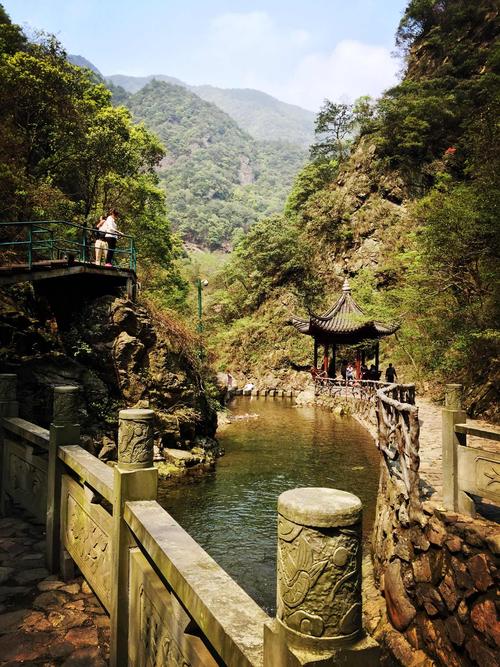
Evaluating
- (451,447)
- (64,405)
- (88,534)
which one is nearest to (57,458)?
(64,405)

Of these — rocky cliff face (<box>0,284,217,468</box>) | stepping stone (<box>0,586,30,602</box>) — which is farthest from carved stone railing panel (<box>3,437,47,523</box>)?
rocky cliff face (<box>0,284,217,468</box>)

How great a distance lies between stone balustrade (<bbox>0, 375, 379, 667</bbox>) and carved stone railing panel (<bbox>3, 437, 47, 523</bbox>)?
28 mm

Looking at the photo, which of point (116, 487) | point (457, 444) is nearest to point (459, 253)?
point (457, 444)

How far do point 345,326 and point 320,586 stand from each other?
26144 mm

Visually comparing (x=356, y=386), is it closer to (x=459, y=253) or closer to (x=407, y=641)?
(x=459, y=253)

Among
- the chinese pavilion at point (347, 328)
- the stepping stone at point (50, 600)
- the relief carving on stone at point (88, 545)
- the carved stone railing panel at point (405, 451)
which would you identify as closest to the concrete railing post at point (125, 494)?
the relief carving on stone at point (88, 545)

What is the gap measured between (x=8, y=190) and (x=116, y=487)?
1383 cm

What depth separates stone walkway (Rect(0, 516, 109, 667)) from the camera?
3.31 meters

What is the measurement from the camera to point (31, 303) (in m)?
12.3

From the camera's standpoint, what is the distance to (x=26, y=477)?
5312 millimetres

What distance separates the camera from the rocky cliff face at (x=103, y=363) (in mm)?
11117

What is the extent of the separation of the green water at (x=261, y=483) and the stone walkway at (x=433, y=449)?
80.7 inches

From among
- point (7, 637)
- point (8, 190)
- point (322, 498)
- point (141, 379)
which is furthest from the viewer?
point (8, 190)

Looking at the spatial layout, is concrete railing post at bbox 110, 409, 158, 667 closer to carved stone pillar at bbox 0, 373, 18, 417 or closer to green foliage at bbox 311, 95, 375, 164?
carved stone pillar at bbox 0, 373, 18, 417
